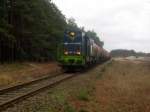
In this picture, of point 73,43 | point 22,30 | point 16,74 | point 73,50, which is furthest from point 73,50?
point 22,30

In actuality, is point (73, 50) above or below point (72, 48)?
below

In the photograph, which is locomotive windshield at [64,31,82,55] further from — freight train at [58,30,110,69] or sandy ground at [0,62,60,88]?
sandy ground at [0,62,60,88]

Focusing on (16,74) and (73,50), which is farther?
(73,50)

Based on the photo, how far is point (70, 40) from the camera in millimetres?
31828

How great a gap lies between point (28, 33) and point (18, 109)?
3082 cm

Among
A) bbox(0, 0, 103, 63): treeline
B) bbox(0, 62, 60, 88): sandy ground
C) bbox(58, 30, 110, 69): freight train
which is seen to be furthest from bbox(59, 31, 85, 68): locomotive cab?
bbox(0, 0, 103, 63): treeline

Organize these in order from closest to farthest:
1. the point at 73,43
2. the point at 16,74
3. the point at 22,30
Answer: the point at 16,74 → the point at 73,43 → the point at 22,30

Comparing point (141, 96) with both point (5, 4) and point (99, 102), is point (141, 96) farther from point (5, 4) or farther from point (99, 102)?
point (5, 4)

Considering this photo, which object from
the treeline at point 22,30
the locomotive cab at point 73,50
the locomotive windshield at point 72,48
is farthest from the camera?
the treeline at point 22,30

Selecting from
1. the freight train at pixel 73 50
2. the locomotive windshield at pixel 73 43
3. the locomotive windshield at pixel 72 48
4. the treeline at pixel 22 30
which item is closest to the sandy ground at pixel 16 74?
the freight train at pixel 73 50

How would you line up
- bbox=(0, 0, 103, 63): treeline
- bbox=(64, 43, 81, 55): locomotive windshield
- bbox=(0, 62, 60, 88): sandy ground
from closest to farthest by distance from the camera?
bbox=(0, 62, 60, 88): sandy ground, bbox=(64, 43, 81, 55): locomotive windshield, bbox=(0, 0, 103, 63): treeline

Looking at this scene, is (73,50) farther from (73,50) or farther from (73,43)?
(73,43)

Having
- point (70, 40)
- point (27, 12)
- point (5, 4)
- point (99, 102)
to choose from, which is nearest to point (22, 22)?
point (27, 12)

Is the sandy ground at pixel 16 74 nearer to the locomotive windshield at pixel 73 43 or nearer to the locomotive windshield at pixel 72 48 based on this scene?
the locomotive windshield at pixel 72 48
